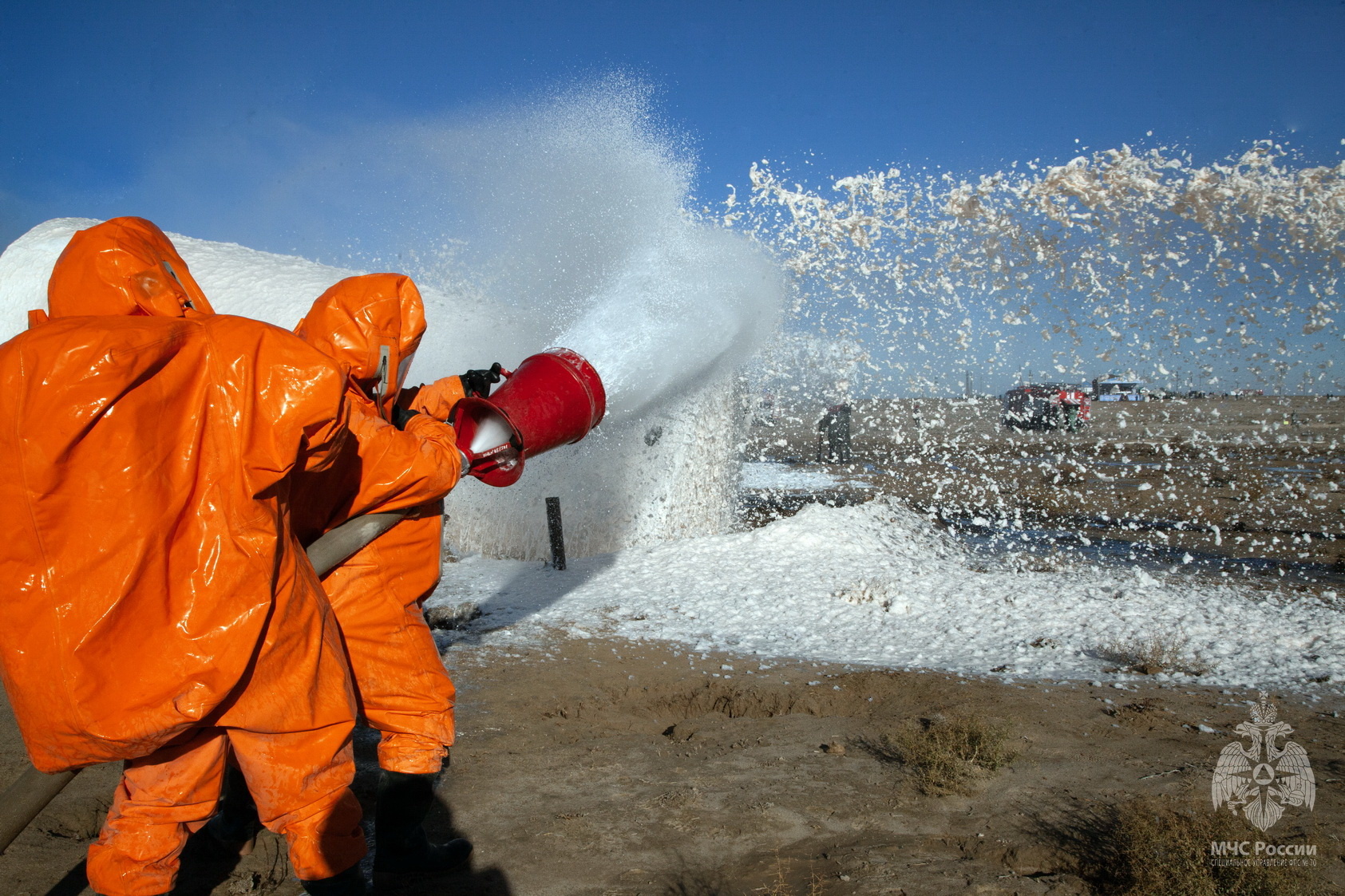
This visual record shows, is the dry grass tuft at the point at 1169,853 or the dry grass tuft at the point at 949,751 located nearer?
the dry grass tuft at the point at 1169,853

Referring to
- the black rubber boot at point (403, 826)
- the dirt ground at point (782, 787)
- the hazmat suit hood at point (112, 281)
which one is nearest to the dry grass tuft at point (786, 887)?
the dirt ground at point (782, 787)

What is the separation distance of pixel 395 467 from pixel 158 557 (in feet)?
1.76

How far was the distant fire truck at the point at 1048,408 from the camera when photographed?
65.6ft

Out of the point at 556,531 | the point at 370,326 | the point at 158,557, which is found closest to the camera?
the point at 158,557

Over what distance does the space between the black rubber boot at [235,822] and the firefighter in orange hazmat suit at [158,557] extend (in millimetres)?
1021

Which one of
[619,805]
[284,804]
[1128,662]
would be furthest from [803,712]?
[284,804]

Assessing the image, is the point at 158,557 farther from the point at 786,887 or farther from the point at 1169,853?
the point at 1169,853

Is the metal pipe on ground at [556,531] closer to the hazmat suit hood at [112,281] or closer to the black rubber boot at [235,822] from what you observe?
the black rubber boot at [235,822]

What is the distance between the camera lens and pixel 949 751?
2.88 m

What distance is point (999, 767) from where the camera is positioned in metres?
2.91

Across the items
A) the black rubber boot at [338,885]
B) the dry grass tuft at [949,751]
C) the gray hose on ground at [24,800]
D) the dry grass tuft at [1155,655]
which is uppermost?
the gray hose on ground at [24,800]

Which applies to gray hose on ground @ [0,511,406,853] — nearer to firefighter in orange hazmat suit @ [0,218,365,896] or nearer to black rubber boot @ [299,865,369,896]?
firefighter in orange hazmat suit @ [0,218,365,896]

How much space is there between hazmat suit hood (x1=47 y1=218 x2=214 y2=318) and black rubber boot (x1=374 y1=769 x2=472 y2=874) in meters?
1.34

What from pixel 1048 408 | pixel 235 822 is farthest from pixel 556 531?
pixel 1048 408
